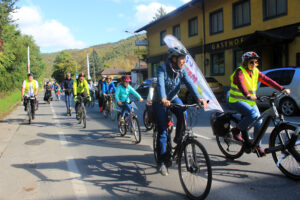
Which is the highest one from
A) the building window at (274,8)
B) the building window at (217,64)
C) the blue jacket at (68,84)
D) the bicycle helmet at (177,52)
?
the building window at (274,8)

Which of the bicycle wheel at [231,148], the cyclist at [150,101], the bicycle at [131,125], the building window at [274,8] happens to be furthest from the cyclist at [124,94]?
the building window at [274,8]

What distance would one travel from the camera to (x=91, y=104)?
17922 mm

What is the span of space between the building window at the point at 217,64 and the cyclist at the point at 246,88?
16.7 meters

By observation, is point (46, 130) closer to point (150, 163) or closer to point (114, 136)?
point (114, 136)

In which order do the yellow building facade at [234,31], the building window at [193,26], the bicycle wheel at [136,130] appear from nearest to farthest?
the bicycle wheel at [136,130], the yellow building facade at [234,31], the building window at [193,26]

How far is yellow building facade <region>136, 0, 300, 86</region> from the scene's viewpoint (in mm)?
→ 15359

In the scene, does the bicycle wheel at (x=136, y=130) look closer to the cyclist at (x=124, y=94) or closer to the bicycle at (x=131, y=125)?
the bicycle at (x=131, y=125)

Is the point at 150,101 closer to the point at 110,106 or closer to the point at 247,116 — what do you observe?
the point at 247,116

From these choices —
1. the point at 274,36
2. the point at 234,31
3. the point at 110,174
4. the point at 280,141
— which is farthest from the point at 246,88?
the point at 234,31

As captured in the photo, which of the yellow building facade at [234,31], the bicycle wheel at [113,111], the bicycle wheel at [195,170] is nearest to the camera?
the bicycle wheel at [195,170]

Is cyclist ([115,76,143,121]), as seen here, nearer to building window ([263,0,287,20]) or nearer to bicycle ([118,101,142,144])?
bicycle ([118,101,142,144])

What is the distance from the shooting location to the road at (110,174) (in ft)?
12.2

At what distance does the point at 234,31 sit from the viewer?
19.7m

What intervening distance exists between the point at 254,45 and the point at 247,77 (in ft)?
42.8
